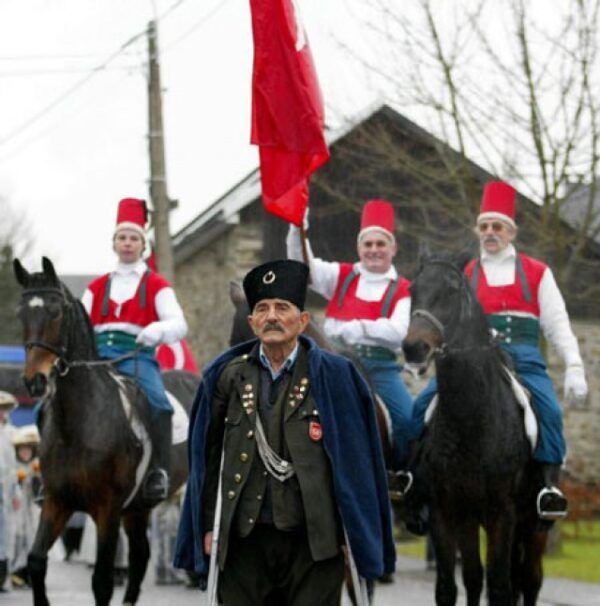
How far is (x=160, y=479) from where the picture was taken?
13430mm

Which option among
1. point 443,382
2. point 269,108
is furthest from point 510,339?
point 269,108

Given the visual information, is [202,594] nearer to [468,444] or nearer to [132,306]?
[132,306]

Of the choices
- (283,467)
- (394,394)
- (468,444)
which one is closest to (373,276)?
(394,394)

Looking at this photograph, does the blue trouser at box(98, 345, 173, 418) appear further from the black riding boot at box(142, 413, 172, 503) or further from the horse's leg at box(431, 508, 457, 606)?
the horse's leg at box(431, 508, 457, 606)

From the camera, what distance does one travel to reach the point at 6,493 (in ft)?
55.5

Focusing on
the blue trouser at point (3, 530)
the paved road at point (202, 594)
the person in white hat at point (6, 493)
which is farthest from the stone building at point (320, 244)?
the blue trouser at point (3, 530)

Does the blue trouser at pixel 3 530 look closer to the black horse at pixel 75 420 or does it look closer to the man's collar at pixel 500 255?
the black horse at pixel 75 420

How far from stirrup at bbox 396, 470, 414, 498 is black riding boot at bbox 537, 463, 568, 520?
2.94 feet

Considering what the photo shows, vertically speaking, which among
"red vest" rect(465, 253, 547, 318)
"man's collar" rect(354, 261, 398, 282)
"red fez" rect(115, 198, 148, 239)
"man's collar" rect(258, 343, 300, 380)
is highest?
"red fez" rect(115, 198, 148, 239)

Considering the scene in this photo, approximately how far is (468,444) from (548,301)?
1.32 m

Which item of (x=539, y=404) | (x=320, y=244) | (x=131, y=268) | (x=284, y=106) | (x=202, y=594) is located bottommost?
(x=202, y=594)

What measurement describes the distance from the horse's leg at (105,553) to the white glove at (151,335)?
1265 millimetres

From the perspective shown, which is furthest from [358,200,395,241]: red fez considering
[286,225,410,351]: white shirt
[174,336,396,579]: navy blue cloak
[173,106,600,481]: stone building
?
[173,106,600,481]: stone building

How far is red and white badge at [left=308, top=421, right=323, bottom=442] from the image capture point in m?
7.30
